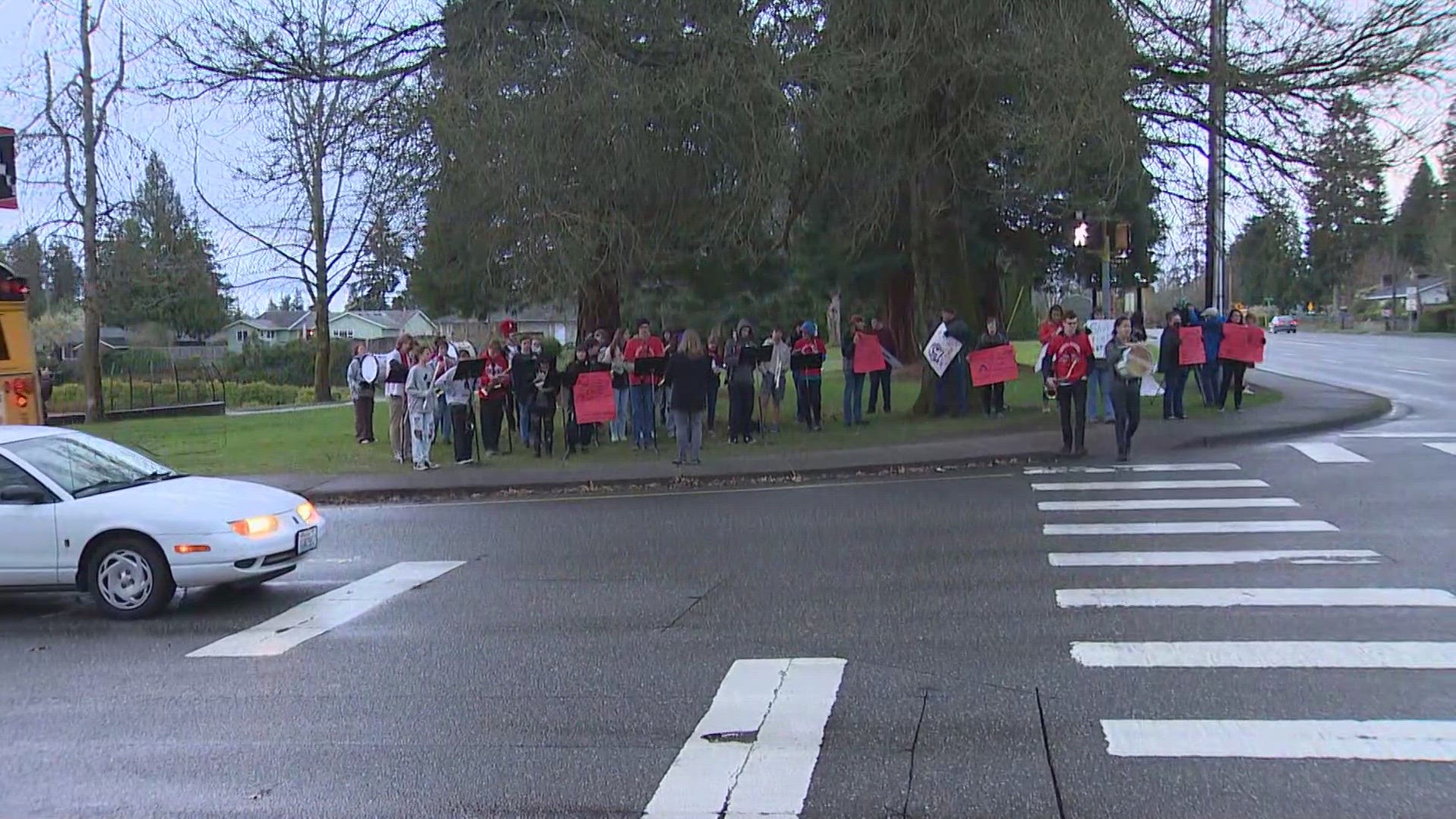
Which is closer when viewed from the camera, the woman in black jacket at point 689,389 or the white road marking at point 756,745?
the white road marking at point 756,745

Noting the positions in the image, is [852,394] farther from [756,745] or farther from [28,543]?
[756,745]

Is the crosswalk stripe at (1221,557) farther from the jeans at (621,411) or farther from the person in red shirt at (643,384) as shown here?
the jeans at (621,411)

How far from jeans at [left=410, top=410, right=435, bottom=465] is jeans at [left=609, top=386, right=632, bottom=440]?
2970 millimetres

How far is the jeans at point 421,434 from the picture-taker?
17.8m

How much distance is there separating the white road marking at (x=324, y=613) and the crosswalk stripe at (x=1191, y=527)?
554cm

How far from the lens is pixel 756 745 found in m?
5.58

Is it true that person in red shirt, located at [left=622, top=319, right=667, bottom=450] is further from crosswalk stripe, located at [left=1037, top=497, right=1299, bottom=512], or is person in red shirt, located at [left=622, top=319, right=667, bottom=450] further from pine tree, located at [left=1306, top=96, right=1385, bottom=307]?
pine tree, located at [left=1306, top=96, right=1385, bottom=307]

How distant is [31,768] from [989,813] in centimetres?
439

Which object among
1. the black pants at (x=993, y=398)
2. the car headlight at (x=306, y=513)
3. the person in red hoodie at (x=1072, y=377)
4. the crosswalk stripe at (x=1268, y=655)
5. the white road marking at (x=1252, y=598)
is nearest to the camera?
the crosswalk stripe at (x=1268, y=655)

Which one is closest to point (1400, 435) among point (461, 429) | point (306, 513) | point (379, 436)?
point (461, 429)

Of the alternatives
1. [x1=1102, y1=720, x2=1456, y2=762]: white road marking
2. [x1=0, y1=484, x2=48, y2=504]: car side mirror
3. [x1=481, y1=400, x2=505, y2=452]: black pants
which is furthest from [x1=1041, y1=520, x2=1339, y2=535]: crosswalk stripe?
[x1=481, y1=400, x2=505, y2=452]: black pants

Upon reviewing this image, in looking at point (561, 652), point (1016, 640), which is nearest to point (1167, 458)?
point (1016, 640)

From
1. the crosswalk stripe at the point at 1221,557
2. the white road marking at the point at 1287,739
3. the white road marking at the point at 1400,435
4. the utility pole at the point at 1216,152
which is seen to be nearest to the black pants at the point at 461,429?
the crosswalk stripe at the point at 1221,557

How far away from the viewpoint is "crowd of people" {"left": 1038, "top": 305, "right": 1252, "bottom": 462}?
15688mm
